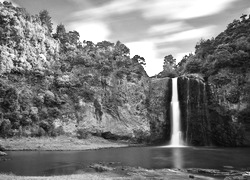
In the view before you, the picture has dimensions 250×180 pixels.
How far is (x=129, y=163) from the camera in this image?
36125 mm

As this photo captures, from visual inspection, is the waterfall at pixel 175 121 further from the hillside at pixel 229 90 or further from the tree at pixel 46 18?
the tree at pixel 46 18

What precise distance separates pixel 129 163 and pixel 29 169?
40.8ft

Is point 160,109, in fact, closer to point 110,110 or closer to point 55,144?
point 110,110

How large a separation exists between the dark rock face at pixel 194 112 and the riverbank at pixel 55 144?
15.9 meters

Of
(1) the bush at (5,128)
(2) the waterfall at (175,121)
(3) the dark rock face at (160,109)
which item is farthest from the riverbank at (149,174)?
(3) the dark rock face at (160,109)

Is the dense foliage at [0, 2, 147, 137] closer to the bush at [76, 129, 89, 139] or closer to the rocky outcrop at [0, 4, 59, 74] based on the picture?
the rocky outcrop at [0, 4, 59, 74]

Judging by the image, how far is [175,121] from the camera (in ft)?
229

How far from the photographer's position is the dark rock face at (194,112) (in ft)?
220

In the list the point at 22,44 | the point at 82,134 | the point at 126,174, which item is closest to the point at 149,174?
the point at 126,174

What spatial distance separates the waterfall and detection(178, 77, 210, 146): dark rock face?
1.03 metres

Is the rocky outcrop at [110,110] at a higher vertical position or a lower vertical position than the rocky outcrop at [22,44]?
lower

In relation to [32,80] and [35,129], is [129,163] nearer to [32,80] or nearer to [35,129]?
[35,129]

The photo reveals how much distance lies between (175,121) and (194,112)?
516cm

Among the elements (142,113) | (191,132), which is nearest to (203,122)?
(191,132)
